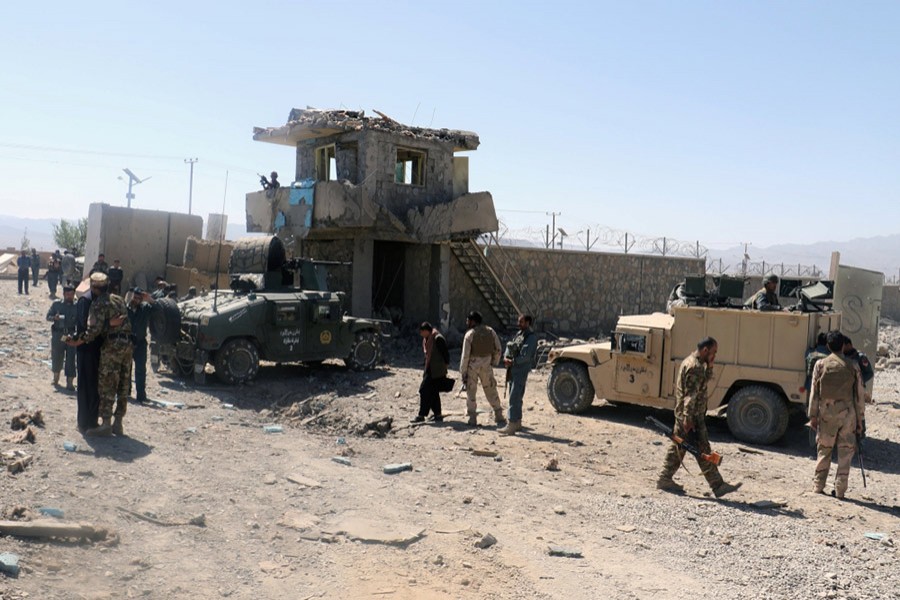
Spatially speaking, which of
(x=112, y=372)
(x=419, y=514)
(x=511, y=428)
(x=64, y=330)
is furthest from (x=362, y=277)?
(x=419, y=514)

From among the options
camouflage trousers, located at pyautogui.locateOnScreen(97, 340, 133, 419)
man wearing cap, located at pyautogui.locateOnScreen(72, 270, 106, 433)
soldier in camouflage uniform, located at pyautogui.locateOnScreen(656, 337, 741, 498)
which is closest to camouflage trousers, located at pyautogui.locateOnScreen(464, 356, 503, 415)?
soldier in camouflage uniform, located at pyautogui.locateOnScreen(656, 337, 741, 498)

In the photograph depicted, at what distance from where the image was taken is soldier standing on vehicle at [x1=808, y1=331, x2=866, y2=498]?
8227 mm

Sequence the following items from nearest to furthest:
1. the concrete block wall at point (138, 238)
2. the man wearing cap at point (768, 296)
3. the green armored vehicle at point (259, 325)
A: the man wearing cap at point (768, 296)
the green armored vehicle at point (259, 325)
the concrete block wall at point (138, 238)

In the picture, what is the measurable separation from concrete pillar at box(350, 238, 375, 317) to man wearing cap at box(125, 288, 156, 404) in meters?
8.32

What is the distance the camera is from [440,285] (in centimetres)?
2127

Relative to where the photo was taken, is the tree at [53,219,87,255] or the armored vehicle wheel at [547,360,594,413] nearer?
the armored vehicle wheel at [547,360,594,413]

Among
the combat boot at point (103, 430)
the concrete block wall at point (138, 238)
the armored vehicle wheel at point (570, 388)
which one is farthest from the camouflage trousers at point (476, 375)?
the concrete block wall at point (138, 238)

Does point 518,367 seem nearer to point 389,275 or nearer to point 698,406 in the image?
point 698,406

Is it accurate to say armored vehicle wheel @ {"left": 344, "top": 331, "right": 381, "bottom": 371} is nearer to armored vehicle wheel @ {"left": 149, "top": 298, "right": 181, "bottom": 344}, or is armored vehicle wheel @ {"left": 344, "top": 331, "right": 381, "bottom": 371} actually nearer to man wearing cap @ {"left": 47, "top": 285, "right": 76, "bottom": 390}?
armored vehicle wheel @ {"left": 149, "top": 298, "right": 181, "bottom": 344}

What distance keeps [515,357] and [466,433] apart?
1149 millimetres

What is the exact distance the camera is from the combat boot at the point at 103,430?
870 cm

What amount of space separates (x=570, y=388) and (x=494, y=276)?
32.4 feet

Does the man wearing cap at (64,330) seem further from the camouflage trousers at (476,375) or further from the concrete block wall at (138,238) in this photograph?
the concrete block wall at (138,238)

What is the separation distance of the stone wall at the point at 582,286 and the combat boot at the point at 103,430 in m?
13.7
